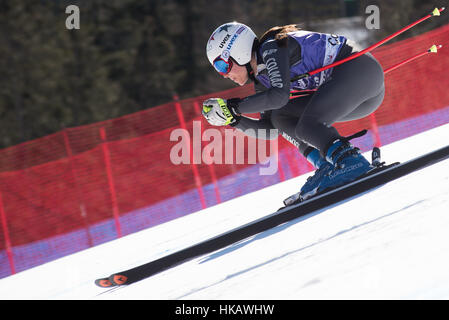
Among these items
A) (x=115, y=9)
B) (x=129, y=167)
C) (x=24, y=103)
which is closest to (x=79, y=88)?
(x=24, y=103)

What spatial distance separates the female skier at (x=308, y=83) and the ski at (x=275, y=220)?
0.18m

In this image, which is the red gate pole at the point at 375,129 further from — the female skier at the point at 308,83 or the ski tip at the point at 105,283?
the ski tip at the point at 105,283

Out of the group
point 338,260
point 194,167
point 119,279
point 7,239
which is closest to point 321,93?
point 119,279

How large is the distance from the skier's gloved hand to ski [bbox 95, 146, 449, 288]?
719 millimetres

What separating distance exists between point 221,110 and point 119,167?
14.9 feet

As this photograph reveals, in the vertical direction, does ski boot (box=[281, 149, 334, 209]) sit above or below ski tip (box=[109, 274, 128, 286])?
above

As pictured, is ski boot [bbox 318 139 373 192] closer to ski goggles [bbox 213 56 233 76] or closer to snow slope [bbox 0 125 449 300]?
snow slope [bbox 0 125 449 300]

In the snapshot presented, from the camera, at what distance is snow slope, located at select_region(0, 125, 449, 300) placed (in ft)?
5.53

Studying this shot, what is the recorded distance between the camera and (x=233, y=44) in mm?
3691

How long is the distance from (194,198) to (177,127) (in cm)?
103

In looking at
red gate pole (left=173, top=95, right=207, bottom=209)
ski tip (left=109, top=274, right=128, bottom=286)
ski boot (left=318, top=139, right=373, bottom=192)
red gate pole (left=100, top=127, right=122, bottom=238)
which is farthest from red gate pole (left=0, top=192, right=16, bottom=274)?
ski boot (left=318, top=139, right=373, bottom=192)

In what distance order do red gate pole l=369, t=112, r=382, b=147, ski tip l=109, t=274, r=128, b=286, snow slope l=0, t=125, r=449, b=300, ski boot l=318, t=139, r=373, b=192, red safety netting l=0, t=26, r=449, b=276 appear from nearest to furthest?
1. snow slope l=0, t=125, r=449, b=300
2. ski tip l=109, t=274, r=128, b=286
3. ski boot l=318, t=139, r=373, b=192
4. red safety netting l=0, t=26, r=449, b=276
5. red gate pole l=369, t=112, r=382, b=147

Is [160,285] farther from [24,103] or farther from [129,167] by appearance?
[24,103]

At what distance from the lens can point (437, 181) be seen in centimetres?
304
